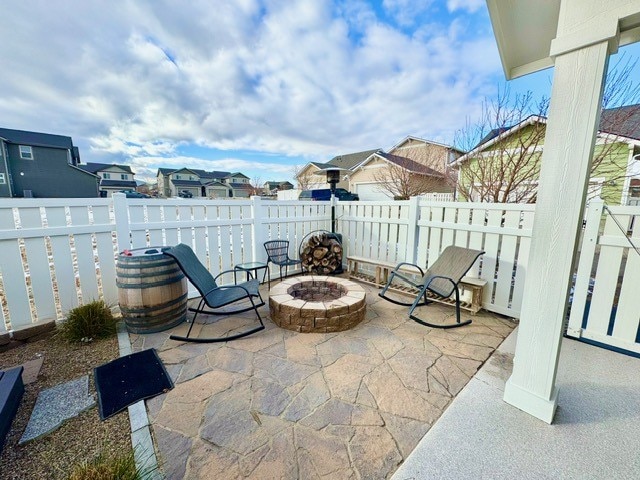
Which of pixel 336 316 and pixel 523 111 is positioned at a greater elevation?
pixel 523 111

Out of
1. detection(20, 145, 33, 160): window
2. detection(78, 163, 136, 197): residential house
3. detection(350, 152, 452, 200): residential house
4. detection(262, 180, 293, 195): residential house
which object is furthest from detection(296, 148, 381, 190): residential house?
detection(78, 163, 136, 197): residential house

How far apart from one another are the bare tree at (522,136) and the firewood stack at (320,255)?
10.2ft

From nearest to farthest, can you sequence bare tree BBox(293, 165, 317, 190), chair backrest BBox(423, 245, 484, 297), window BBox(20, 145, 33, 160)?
chair backrest BBox(423, 245, 484, 297)
window BBox(20, 145, 33, 160)
bare tree BBox(293, 165, 317, 190)

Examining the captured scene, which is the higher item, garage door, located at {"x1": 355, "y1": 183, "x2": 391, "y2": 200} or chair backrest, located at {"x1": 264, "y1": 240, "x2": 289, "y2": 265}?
garage door, located at {"x1": 355, "y1": 183, "x2": 391, "y2": 200}

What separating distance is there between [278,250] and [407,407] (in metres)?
3.15

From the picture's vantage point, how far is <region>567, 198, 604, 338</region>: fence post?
2.37 m

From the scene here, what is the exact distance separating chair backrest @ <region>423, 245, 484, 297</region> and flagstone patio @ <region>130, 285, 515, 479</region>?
0.48m

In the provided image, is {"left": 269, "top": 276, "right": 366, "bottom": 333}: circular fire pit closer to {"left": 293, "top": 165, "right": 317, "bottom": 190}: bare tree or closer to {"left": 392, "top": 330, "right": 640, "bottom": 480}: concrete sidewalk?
{"left": 392, "top": 330, "right": 640, "bottom": 480}: concrete sidewalk

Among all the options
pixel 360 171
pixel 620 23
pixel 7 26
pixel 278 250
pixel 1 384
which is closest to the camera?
pixel 620 23

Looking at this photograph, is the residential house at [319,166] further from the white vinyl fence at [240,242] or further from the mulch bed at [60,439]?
the mulch bed at [60,439]

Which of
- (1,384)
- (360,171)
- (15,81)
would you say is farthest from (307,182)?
(1,384)

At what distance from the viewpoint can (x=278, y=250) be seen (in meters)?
4.44

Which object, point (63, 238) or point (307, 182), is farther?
point (307, 182)

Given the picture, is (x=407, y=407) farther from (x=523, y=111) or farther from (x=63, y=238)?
(x=523, y=111)
